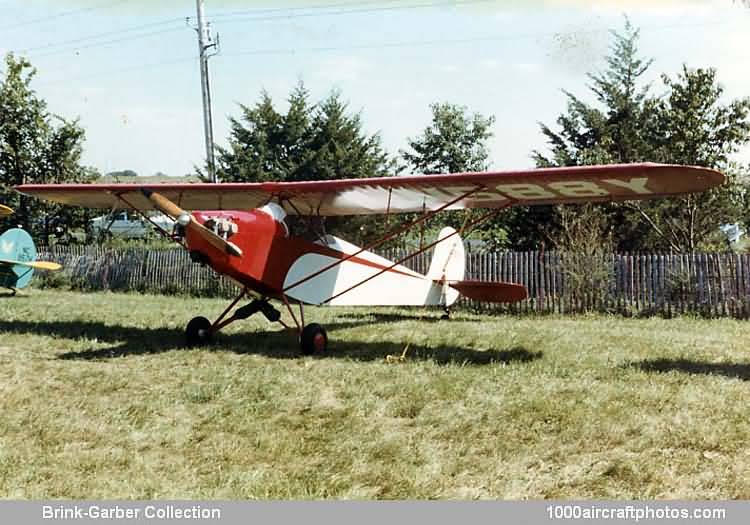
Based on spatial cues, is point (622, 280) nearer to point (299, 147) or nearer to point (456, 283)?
point (456, 283)

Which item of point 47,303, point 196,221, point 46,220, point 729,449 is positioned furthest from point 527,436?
point 46,220

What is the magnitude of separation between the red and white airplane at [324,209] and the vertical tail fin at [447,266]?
570 millimetres

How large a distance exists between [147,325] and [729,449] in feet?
27.9

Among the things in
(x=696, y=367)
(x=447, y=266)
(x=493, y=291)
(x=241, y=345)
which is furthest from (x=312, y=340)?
(x=447, y=266)

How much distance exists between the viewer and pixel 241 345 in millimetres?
8406

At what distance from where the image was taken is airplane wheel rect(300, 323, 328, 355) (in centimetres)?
776

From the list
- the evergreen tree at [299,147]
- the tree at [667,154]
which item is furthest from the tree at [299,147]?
the tree at [667,154]

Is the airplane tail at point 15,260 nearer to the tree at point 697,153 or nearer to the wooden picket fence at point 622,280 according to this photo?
the wooden picket fence at point 622,280

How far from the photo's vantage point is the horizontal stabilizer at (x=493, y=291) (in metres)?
10.5

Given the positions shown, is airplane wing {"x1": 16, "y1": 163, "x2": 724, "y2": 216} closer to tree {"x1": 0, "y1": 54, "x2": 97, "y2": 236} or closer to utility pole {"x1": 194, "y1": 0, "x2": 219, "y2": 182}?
utility pole {"x1": 194, "y1": 0, "x2": 219, "y2": 182}

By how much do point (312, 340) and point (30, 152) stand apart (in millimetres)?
18144

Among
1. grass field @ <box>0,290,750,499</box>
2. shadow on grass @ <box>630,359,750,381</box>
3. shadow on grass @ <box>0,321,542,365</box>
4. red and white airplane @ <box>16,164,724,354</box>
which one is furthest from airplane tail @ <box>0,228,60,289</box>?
shadow on grass @ <box>630,359,750,381</box>

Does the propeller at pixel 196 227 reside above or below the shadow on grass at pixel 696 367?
above

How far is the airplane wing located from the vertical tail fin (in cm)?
200
